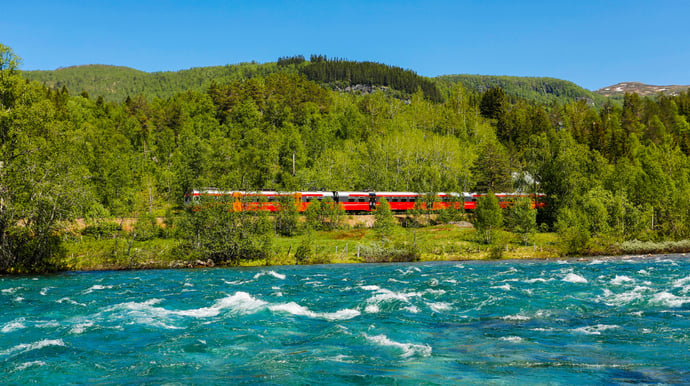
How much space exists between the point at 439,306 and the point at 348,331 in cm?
570

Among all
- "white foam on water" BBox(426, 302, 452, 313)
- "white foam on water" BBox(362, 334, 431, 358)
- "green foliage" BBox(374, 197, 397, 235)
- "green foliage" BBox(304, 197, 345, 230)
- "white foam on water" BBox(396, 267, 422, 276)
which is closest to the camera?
"white foam on water" BBox(362, 334, 431, 358)

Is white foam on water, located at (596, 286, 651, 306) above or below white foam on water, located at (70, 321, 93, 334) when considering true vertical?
below

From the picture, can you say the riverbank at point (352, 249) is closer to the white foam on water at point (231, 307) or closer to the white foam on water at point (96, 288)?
the white foam on water at point (96, 288)

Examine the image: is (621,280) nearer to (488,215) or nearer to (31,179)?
(31,179)

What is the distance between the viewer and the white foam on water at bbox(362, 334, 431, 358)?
1252 centimetres

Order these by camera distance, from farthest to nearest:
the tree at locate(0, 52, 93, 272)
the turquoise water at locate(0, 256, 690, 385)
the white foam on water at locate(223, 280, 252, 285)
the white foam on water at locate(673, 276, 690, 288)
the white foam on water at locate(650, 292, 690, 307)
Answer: the tree at locate(0, 52, 93, 272) → the white foam on water at locate(223, 280, 252, 285) → the white foam on water at locate(673, 276, 690, 288) → the white foam on water at locate(650, 292, 690, 307) → the turquoise water at locate(0, 256, 690, 385)

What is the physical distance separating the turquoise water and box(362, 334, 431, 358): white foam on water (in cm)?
5

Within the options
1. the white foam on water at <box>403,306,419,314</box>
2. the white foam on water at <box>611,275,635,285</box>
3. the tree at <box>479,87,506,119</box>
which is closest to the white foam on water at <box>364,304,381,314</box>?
the white foam on water at <box>403,306,419,314</box>

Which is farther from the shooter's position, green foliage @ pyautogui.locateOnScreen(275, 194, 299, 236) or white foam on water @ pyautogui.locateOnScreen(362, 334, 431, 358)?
green foliage @ pyautogui.locateOnScreen(275, 194, 299, 236)

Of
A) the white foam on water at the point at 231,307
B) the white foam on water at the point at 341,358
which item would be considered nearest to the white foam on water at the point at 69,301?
the white foam on water at the point at 231,307

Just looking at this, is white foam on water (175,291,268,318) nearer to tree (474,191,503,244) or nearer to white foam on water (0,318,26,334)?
white foam on water (0,318,26,334)

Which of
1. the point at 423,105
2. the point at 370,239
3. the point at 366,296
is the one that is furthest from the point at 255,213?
the point at 423,105

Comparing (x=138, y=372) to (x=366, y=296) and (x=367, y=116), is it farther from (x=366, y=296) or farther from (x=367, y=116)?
(x=367, y=116)

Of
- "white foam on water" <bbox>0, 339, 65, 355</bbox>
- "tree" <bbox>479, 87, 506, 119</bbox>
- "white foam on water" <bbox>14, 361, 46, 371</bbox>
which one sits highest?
"tree" <bbox>479, 87, 506, 119</bbox>
